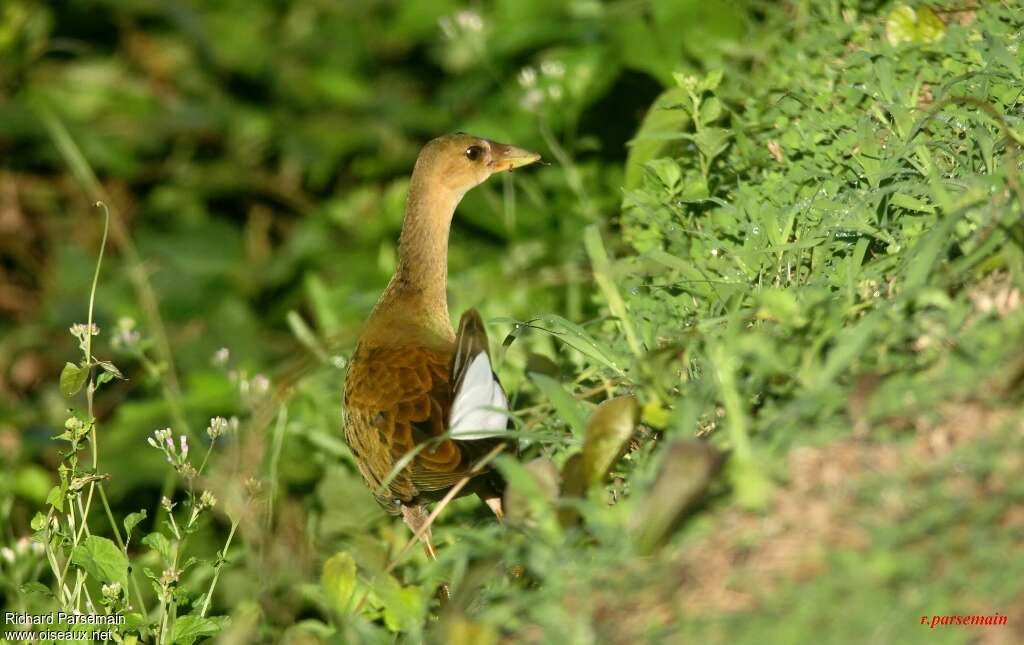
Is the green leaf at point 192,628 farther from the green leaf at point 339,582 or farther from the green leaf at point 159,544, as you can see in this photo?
the green leaf at point 339,582

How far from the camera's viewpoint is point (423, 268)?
372 cm

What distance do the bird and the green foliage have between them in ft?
0.38

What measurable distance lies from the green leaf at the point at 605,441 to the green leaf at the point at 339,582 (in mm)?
577

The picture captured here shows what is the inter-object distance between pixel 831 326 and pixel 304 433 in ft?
7.13

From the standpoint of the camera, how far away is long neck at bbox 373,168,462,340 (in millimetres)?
3605

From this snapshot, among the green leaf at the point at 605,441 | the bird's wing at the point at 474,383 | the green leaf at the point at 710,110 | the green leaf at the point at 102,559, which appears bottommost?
the green leaf at the point at 102,559

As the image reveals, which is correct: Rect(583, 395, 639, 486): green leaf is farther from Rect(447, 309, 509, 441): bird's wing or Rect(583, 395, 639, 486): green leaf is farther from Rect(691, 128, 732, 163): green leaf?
Rect(691, 128, 732, 163): green leaf

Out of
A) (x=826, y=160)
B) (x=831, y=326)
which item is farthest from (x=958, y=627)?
(x=826, y=160)

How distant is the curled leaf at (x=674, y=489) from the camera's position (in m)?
1.93

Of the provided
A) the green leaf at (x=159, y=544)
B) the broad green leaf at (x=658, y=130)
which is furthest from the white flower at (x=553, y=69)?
the green leaf at (x=159, y=544)

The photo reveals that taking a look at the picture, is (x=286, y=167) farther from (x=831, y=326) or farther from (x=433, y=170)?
(x=831, y=326)

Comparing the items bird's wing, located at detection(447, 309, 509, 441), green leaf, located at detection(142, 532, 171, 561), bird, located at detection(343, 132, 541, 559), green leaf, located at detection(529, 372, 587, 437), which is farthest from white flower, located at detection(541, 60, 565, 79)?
green leaf, located at detection(142, 532, 171, 561)

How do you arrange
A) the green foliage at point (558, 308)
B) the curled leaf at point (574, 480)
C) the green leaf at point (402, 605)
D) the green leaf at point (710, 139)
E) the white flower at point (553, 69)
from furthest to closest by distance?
the white flower at point (553, 69), the green leaf at point (710, 139), the green leaf at point (402, 605), the curled leaf at point (574, 480), the green foliage at point (558, 308)

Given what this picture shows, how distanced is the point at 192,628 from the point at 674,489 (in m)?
1.29
